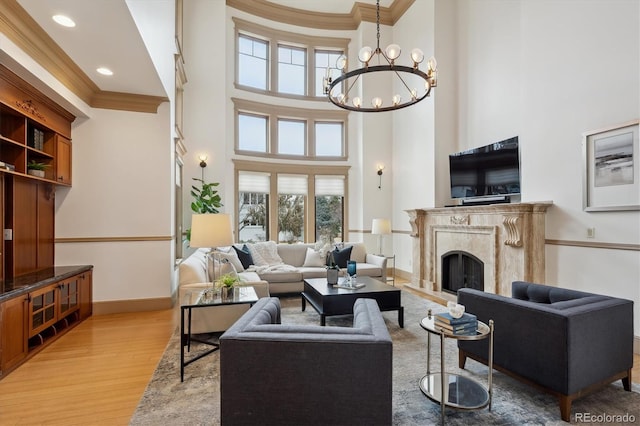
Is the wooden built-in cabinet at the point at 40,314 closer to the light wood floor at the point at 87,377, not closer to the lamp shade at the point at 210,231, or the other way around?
the light wood floor at the point at 87,377

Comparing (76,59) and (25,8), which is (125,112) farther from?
(25,8)

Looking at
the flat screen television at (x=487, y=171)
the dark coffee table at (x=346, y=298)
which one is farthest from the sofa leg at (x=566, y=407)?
the flat screen television at (x=487, y=171)

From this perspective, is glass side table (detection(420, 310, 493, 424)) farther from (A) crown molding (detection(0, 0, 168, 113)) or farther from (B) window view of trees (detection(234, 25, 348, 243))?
(B) window view of trees (detection(234, 25, 348, 243))

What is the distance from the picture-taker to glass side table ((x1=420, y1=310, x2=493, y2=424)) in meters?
2.06

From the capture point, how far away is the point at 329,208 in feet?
26.3

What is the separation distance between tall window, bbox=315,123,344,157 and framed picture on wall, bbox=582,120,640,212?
17.2ft

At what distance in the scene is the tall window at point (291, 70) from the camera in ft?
25.5

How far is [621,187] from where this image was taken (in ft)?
10.4

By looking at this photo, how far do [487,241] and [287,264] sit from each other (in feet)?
10.8

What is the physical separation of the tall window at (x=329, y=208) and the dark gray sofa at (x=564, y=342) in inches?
217

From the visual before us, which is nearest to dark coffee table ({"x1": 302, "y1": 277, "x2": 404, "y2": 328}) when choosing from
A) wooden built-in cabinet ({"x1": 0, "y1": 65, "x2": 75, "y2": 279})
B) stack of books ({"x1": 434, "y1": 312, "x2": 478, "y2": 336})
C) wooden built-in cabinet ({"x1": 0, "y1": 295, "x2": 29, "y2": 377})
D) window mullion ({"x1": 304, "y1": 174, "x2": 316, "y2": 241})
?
stack of books ({"x1": 434, "y1": 312, "x2": 478, "y2": 336})

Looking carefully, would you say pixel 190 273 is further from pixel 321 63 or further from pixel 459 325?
pixel 321 63

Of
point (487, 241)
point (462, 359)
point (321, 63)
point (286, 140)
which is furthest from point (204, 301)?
point (321, 63)

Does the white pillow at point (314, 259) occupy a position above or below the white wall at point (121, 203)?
below
